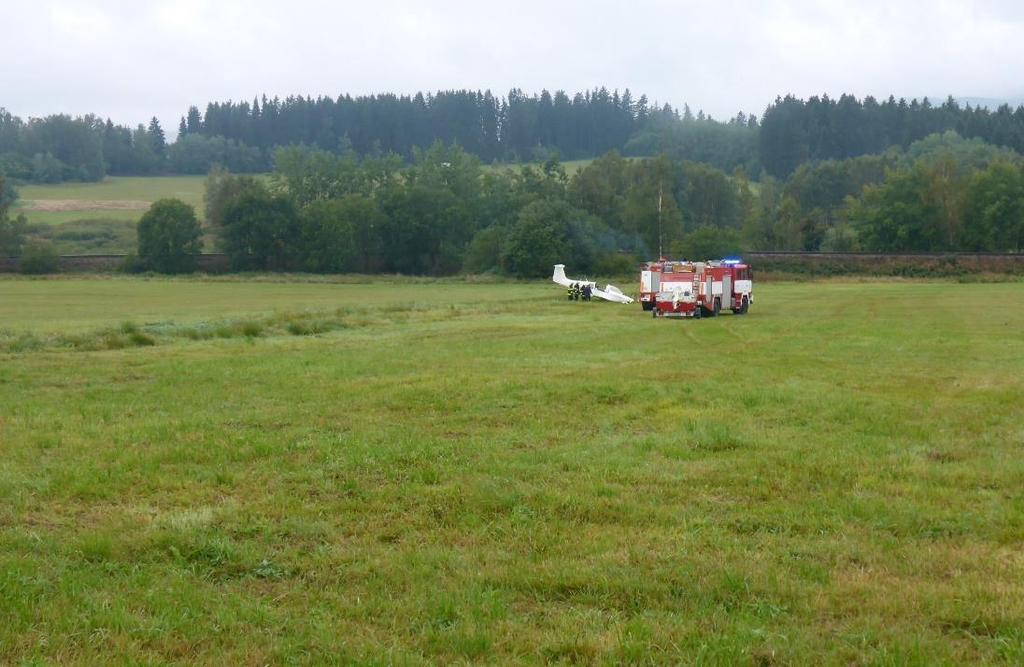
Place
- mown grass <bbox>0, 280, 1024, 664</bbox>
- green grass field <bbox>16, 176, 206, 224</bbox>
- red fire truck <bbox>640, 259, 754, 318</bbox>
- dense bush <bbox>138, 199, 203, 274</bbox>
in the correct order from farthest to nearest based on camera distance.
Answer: green grass field <bbox>16, 176, 206, 224</bbox>, dense bush <bbox>138, 199, 203, 274</bbox>, red fire truck <bbox>640, 259, 754, 318</bbox>, mown grass <bbox>0, 280, 1024, 664</bbox>

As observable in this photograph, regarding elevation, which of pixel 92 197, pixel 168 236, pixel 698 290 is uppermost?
pixel 92 197

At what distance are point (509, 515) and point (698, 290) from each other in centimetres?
3804

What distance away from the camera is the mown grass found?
6461 mm

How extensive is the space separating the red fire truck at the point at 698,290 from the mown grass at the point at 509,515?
25.0 metres

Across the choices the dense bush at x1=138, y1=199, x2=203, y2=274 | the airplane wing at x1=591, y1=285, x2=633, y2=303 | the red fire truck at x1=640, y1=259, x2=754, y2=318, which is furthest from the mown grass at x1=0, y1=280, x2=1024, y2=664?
the dense bush at x1=138, y1=199, x2=203, y2=274

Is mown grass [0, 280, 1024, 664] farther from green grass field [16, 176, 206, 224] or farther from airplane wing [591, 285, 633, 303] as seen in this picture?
green grass field [16, 176, 206, 224]

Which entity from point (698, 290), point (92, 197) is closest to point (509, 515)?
point (698, 290)

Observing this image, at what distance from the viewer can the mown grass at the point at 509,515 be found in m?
6.46

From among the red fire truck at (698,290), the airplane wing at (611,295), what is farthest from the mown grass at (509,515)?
the airplane wing at (611,295)

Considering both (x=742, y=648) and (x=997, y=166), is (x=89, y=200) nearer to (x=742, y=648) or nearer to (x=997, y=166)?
(x=997, y=166)

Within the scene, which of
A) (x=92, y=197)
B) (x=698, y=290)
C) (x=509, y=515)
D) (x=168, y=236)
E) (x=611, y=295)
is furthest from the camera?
(x=92, y=197)

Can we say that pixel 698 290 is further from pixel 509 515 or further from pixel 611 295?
pixel 509 515

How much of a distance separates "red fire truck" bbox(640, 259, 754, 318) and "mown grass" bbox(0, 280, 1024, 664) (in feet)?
82.0

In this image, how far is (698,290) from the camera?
46406mm
